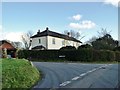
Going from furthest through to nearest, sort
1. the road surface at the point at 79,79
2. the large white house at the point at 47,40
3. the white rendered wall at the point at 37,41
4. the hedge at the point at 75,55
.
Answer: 1. the white rendered wall at the point at 37,41
2. the large white house at the point at 47,40
3. the hedge at the point at 75,55
4. the road surface at the point at 79,79

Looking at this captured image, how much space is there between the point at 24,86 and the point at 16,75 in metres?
2.10

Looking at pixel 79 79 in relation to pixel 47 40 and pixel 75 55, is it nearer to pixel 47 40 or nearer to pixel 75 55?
pixel 75 55

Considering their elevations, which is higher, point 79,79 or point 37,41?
point 37,41

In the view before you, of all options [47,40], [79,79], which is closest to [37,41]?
[47,40]

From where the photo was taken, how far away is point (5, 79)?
51.1ft

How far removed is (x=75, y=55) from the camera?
184 feet

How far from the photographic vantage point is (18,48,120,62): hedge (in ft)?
181

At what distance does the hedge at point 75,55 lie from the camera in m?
55.1

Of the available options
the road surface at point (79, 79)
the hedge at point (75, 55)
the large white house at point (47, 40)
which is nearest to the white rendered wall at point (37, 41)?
the large white house at point (47, 40)

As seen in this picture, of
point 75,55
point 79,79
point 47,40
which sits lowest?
point 79,79

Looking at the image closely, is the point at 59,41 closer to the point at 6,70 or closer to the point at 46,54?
the point at 46,54

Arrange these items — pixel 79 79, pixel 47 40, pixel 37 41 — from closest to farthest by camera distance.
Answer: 1. pixel 79 79
2. pixel 47 40
3. pixel 37 41

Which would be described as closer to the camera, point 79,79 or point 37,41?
point 79,79

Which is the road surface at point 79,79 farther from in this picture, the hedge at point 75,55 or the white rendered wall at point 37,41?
the white rendered wall at point 37,41
